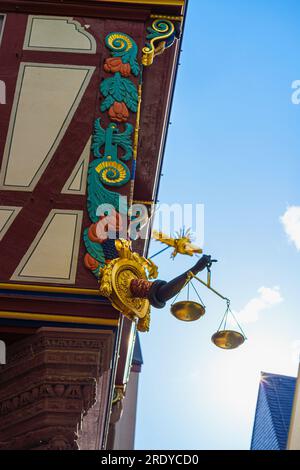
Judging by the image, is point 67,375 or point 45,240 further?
point 45,240

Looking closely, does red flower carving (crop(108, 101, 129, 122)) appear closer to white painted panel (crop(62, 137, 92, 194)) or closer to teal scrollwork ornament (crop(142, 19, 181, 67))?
white painted panel (crop(62, 137, 92, 194))

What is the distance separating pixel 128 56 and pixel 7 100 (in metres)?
1.69

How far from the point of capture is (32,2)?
10.9 meters

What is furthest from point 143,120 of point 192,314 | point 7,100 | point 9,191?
point 192,314

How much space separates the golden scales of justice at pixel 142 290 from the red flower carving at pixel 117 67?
2.53m

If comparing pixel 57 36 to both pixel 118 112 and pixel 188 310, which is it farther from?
pixel 188 310

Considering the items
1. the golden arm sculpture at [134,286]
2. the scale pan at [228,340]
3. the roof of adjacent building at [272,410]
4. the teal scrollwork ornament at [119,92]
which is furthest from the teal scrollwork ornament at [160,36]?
the roof of adjacent building at [272,410]

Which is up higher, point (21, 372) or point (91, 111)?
point (91, 111)

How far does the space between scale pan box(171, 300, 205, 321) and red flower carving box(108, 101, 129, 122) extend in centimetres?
255

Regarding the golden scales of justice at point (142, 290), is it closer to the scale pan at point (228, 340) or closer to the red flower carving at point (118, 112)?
the scale pan at point (228, 340)

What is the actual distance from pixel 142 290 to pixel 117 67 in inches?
127
